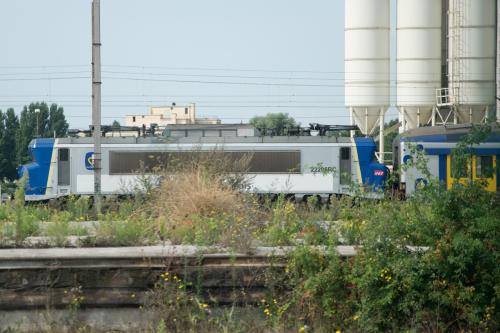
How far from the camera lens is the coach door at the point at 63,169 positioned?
36.4 m

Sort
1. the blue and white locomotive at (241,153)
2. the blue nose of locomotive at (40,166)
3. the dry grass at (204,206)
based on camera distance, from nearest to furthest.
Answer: the dry grass at (204,206), the blue and white locomotive at (241,153), the blue nose of locomotive at (40,166)

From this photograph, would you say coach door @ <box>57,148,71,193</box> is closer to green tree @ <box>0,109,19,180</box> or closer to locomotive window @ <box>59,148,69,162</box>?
locomotive window @ <box>59,148,69,162</box>

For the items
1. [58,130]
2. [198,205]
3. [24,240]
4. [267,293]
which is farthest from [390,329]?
[58,130]

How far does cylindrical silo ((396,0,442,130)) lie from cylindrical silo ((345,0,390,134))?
108cm

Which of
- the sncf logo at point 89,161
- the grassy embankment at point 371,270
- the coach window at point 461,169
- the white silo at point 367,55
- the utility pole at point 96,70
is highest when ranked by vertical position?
the white silo at point 367,55

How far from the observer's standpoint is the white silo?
191ft

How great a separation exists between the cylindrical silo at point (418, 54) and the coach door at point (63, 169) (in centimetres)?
2978

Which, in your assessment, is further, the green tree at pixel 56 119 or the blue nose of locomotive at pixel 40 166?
the green tree at pixel 56 119

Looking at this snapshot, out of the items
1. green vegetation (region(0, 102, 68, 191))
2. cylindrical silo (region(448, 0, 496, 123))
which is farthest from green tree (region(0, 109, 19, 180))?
cylindrical silo (region(448, 0, 496, 123))

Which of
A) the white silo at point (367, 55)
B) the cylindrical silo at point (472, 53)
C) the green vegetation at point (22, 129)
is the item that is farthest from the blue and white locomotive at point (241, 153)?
the green vegetation at point (22, 129)

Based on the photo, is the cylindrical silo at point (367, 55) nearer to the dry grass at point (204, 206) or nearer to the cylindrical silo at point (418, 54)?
the cylindrical silo at point (418, 54)

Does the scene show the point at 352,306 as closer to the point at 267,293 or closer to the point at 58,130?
the point at 267,293

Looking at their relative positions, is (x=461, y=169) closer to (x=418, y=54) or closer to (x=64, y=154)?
(x=64, y=154)

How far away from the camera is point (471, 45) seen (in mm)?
57531
